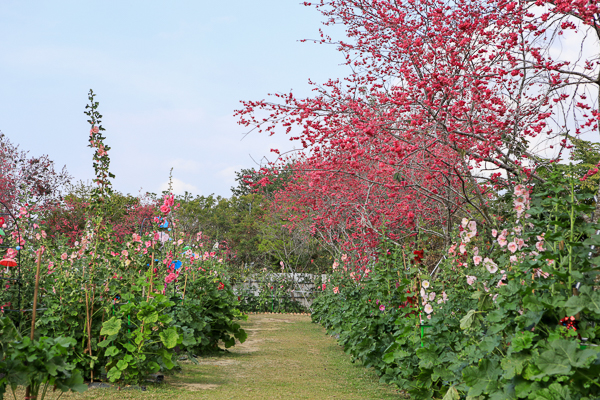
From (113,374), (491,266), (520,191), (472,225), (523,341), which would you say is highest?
(520,191)

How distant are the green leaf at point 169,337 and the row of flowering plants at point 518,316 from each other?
1.99 m

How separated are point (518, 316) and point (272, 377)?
10.7ft

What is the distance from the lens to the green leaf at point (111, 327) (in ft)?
14.0

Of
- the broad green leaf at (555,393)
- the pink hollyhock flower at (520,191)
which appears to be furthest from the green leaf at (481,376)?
the pink hollyhock flower at (520,191)

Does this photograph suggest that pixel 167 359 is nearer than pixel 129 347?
No

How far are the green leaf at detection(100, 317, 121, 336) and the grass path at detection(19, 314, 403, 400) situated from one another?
19.8 inches

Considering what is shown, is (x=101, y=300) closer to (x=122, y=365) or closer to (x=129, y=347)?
(x=129, y=347)

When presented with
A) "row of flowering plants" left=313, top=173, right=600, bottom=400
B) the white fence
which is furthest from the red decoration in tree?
the white fence

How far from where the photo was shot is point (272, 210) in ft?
57.1

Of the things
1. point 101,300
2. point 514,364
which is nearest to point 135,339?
point 101,300

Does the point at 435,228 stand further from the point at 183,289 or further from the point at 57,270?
the point at 57,270

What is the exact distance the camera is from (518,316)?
9.14ft

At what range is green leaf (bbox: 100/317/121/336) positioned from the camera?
4.27m

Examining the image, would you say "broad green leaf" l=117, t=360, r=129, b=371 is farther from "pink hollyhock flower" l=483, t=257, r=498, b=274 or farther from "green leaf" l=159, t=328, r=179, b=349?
"pink hollyhock flower" l=483, t=257, r=498, b=274
